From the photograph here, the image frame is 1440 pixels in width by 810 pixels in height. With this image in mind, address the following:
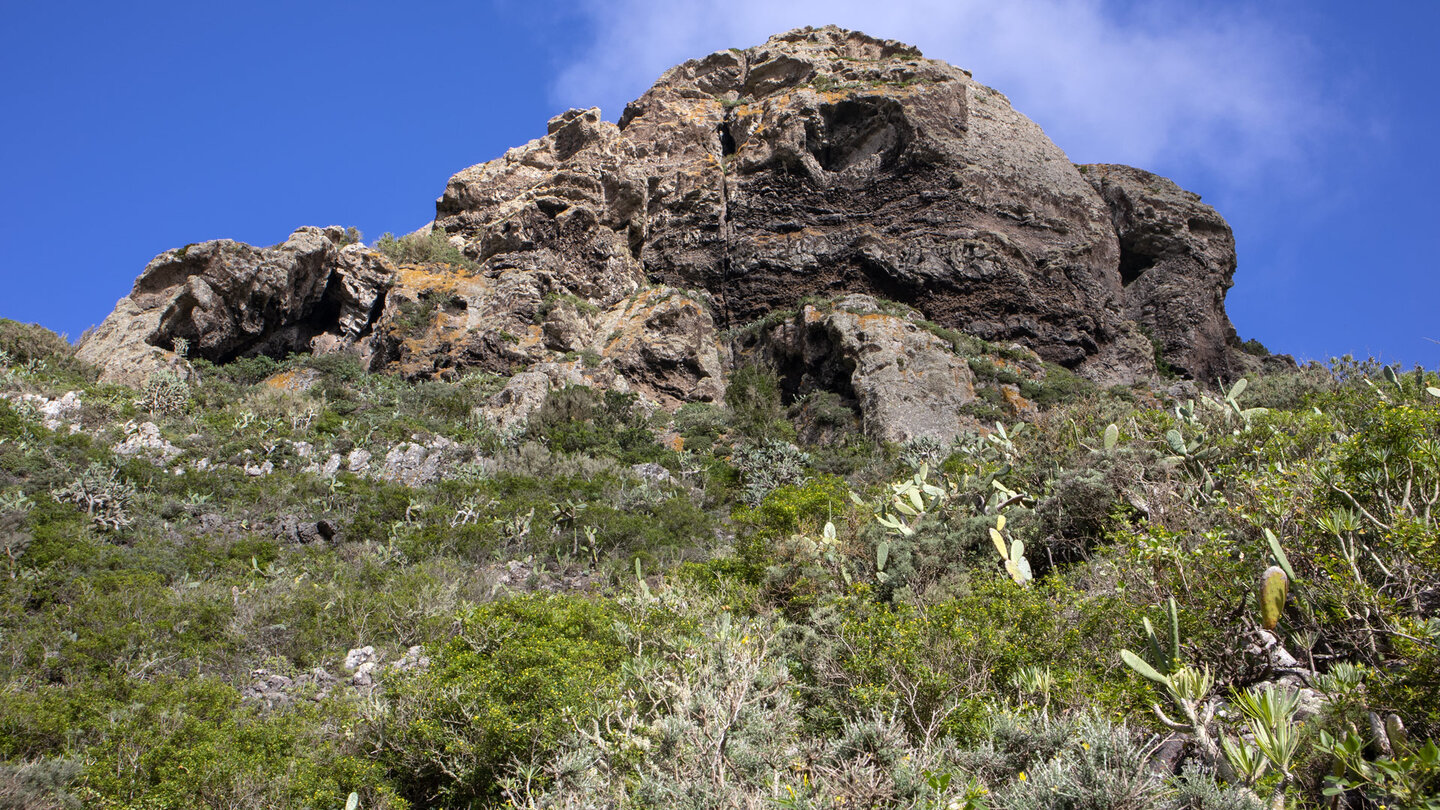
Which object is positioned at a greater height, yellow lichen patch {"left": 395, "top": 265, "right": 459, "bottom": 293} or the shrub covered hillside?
yellow lichen patch {"left": 395, "top": 265, "right": 459, "bottom": 293}

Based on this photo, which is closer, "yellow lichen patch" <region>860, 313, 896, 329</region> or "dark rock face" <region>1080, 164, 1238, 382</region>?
"yellow lichen patch" <region>860, 313, 896, 329</region>

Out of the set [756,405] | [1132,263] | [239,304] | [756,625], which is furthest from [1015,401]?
[239,304]

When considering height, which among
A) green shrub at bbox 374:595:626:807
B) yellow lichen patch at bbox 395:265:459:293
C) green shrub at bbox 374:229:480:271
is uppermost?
green shrub at bbox 374:229:480:271

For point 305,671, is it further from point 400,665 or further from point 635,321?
point 635,321

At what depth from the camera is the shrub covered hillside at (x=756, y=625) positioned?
3932mm

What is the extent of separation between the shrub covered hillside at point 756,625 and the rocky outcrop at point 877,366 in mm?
3170

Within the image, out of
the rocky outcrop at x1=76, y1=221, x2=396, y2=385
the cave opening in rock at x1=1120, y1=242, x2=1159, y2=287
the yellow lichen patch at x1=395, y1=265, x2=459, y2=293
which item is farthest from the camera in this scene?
the cave opening in rock at x1=1120, y1=242, x2=1159, y2=287

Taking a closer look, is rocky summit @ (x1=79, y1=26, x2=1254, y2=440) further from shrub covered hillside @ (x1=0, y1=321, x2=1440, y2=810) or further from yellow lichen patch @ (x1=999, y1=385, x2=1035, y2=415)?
A: shrub covered hillside @ (x1=0, y1=321, x2=1440, y2=810)

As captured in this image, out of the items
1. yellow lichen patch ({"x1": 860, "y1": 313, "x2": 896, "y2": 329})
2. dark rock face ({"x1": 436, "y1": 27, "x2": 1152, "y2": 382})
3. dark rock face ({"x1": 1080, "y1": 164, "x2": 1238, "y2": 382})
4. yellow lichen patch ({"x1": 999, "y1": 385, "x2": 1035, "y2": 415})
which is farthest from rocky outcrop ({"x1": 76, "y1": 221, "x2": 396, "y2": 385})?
dark rock face ({"x1": 1080, "y1": 164, "x2": 1238, "y2": 382})

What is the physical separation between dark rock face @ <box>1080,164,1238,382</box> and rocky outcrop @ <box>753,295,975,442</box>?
991 cm

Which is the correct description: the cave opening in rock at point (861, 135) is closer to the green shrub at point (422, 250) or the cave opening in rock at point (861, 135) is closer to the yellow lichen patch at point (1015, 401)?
the yellow lichen patch at point (1015, 401)

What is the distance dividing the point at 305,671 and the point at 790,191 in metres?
21.2

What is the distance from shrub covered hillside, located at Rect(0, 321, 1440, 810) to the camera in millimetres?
3932

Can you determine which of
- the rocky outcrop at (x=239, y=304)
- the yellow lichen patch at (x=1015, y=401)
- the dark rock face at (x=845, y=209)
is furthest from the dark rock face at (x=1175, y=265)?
the rocky outcrop at (x=239, y=304)
